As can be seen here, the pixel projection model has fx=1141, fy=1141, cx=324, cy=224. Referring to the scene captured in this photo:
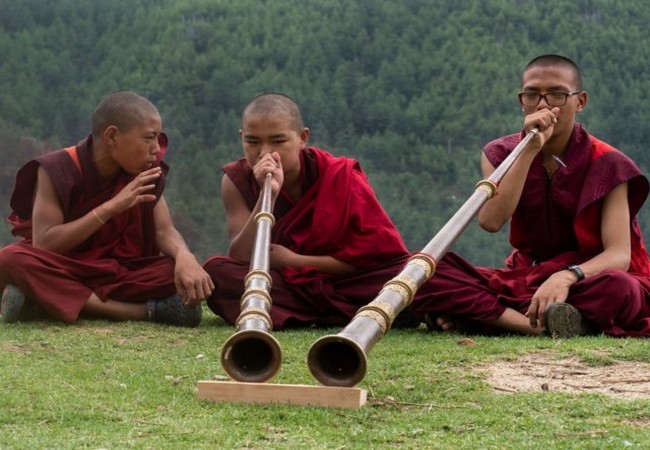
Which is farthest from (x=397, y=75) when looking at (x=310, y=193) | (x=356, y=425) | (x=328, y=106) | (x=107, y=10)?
(x=356, y=425)

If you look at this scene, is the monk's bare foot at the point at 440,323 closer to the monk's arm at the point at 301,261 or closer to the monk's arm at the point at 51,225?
the monk's arm at the point at 301,261

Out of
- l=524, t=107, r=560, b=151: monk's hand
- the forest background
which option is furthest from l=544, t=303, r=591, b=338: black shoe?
the forest background

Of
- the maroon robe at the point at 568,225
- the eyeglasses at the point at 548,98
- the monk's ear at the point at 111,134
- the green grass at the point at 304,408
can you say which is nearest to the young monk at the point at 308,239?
the maroon robe at the point at 568,225

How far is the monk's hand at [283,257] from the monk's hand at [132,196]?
78 cm

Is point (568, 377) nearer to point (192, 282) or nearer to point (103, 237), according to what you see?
point (192, 282)

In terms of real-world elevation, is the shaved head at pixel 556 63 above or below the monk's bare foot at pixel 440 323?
above

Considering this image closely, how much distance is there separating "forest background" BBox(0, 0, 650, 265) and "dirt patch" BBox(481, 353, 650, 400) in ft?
40.3

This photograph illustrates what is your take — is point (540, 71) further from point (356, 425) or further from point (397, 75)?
point (397, 75)

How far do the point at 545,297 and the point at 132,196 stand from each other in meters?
2.35

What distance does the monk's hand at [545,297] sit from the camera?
5.84 metres

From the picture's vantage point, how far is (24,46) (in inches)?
768

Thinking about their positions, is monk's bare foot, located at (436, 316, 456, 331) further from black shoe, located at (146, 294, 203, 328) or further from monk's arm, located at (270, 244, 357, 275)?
black shoe, located at (146, 294, 203, 328)

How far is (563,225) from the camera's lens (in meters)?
6.43

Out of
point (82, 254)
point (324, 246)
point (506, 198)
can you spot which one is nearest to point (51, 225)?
point (82, 254)
